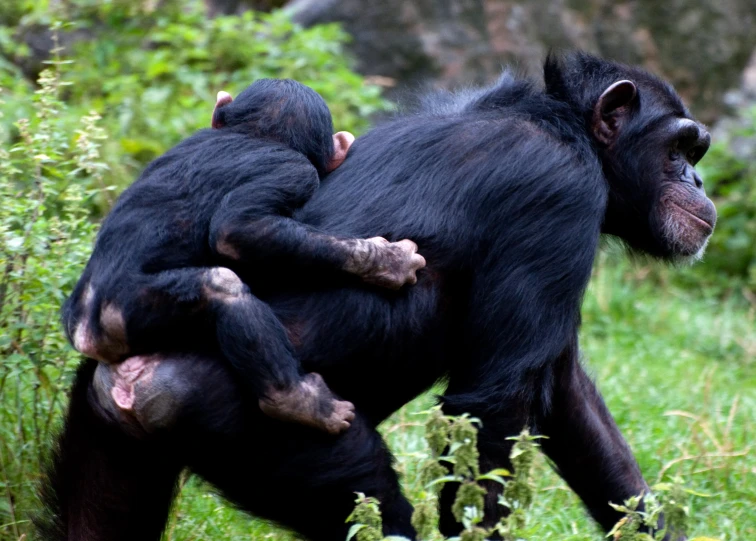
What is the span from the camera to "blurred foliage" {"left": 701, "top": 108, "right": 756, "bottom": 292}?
977cm

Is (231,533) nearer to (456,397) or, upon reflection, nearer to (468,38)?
(456,397)

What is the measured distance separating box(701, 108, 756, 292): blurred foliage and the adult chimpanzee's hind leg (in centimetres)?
701

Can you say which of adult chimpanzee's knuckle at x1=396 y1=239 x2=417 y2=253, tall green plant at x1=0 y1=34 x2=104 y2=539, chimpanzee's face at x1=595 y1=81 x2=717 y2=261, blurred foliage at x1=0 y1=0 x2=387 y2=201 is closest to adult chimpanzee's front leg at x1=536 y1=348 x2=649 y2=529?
chimpanzee's face at x1=595 y1=81 x2=717 y2=261

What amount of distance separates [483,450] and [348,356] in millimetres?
582

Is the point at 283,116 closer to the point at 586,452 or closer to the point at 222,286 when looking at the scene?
the point at 222,286

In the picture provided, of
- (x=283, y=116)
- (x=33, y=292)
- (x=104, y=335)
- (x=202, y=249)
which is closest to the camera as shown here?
(x=104, y=335)

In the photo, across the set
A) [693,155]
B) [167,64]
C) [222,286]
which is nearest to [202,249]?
[222,286]

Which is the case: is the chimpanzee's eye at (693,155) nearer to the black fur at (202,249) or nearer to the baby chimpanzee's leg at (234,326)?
the black fur at (202,249)

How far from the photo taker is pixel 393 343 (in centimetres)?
362

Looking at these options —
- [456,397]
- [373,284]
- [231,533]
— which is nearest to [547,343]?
[456,397]

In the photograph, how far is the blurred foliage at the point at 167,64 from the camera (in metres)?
8.10

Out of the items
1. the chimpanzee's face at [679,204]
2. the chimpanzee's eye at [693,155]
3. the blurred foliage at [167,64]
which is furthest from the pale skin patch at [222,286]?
the blurred foliage at [167,64]

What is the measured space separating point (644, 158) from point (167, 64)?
5581 millimetres

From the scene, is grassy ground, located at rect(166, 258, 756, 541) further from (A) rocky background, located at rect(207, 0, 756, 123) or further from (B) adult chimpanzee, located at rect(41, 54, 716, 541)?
(A) rocky background, located at rect(207, 0, 756, 123)
